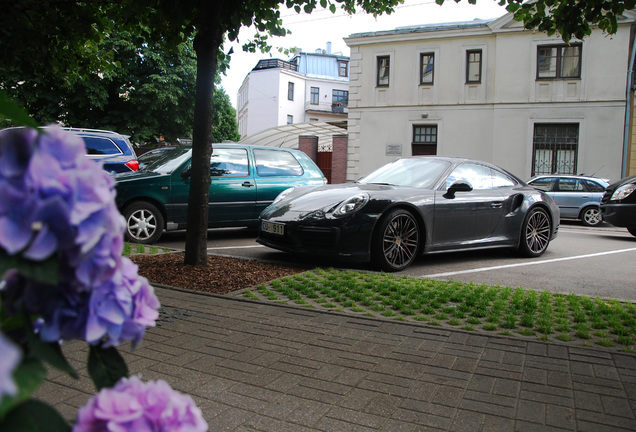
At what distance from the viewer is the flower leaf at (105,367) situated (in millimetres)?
880

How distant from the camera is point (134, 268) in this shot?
0.95 meters

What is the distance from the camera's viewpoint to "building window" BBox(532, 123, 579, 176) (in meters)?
25.8

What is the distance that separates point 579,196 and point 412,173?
11.8 m

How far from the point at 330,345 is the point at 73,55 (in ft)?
21.8

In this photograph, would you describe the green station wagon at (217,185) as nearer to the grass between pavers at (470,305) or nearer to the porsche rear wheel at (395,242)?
the porsche rear wheel at (395,242)

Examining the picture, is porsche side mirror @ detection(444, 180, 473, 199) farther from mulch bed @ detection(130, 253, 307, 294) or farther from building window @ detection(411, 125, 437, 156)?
building window @ detection(411, 125, 437, 156)

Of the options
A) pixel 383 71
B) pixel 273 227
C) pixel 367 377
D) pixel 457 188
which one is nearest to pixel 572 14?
pixel 457 188

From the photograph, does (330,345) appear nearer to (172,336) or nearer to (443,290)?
(172,336)

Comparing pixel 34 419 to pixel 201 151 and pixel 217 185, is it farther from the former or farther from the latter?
pixel 217 185

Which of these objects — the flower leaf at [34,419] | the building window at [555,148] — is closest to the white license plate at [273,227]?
the flower leaf at [34,419]

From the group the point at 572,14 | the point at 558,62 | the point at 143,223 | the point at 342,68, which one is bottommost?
the point at 143,223

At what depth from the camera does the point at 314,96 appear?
7394 cm

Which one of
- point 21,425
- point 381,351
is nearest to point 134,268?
point 21,425

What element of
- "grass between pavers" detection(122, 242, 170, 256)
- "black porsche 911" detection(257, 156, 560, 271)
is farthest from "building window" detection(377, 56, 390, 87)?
"grass between pavers" detection(122, 242, 170, 256)
